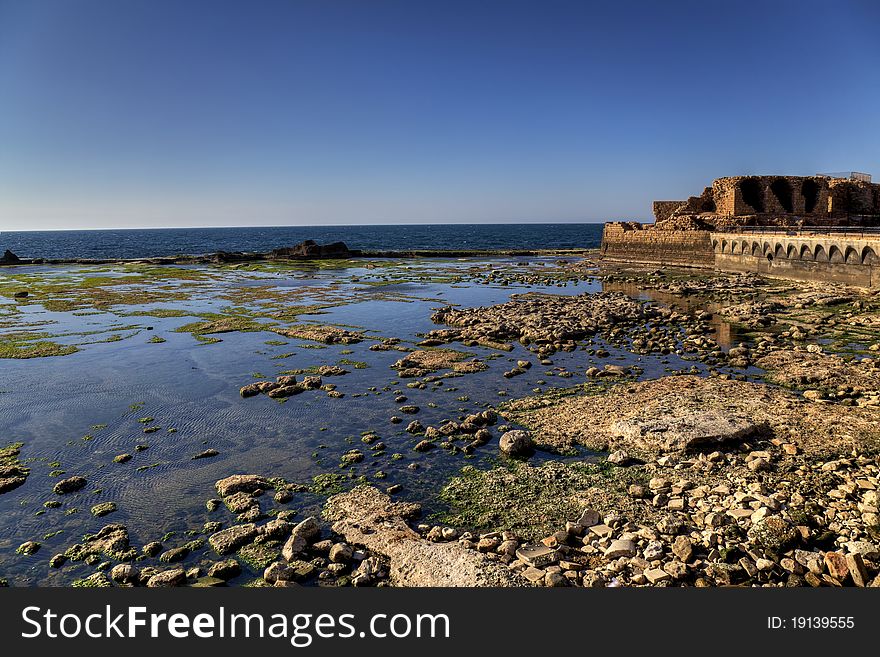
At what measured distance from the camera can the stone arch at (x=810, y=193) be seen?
194ft

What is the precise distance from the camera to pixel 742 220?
2172 inches

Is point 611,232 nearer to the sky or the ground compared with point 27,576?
nearer to the sky

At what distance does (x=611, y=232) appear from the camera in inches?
2662

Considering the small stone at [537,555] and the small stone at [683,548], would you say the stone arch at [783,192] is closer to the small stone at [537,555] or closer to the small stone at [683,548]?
the small stone at [683,548]

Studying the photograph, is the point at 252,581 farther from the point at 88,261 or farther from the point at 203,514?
the point at 88,261

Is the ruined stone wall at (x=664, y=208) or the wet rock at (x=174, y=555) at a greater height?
the ruined stone wall at (x=664, y=208)

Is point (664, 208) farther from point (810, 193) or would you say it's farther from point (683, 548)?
point (683, 548)

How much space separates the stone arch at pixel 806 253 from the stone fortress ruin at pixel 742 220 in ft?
9.75

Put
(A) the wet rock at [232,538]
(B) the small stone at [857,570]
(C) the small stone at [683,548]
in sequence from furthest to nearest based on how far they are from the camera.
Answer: (A) the wet rock at [232,538] → (C) the small stone at [683,548] → (B) the small stone at [857,570]

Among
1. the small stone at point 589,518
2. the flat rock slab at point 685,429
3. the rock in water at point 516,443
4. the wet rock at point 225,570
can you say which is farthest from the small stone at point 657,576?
the wet rock at point 225,570

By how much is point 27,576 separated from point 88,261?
8335 cm

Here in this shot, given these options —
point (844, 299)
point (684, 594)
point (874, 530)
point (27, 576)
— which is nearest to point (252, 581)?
point (27, 576)

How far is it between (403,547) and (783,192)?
66443mm

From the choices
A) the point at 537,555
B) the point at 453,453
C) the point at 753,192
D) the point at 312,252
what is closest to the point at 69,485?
the point at 453,453
